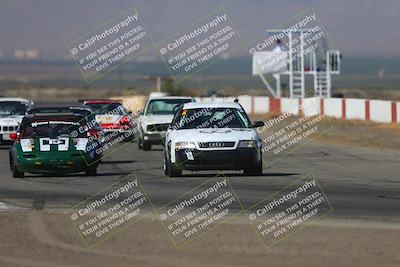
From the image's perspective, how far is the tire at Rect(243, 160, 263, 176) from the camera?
21312mm

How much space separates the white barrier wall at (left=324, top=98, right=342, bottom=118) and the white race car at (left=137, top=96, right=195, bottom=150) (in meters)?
15.4

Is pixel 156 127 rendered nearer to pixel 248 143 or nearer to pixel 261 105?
pixel 248 143

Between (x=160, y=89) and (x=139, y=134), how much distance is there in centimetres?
5762

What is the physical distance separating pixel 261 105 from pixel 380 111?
1692 centimetres

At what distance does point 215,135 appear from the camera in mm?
21000

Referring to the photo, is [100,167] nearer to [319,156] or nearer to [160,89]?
[319,156]

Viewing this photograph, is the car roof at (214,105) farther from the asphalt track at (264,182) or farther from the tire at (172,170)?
the tire at (172,170)

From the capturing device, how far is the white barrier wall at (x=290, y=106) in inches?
2056

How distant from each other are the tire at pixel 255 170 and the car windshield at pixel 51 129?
132 inches

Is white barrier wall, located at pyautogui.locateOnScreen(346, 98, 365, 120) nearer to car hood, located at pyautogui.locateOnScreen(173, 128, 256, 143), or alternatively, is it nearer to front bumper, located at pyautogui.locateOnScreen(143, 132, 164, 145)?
front bumper, located at pyautogui.locateOnScreen(143, 132, 164, 145)

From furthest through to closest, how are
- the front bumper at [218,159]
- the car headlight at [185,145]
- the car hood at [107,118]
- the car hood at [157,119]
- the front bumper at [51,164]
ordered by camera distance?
the car hood at [107,118]
the car hood at [157,119]
the front bumper at [51,164]
the car headlight at [185,145]
the front bumper at [218,159]

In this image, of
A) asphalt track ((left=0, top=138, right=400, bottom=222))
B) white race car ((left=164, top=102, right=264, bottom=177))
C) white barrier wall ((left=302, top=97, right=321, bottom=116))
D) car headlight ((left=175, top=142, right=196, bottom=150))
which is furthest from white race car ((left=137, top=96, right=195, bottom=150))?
white barrier wall ((left=302, top=97, right=321, bottom=116))

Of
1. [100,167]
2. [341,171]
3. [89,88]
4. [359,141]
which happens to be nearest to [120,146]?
[359,141]

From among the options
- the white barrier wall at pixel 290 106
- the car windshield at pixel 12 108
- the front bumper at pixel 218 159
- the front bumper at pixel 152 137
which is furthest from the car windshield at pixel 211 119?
the white barrier wall at pixel 290 106
